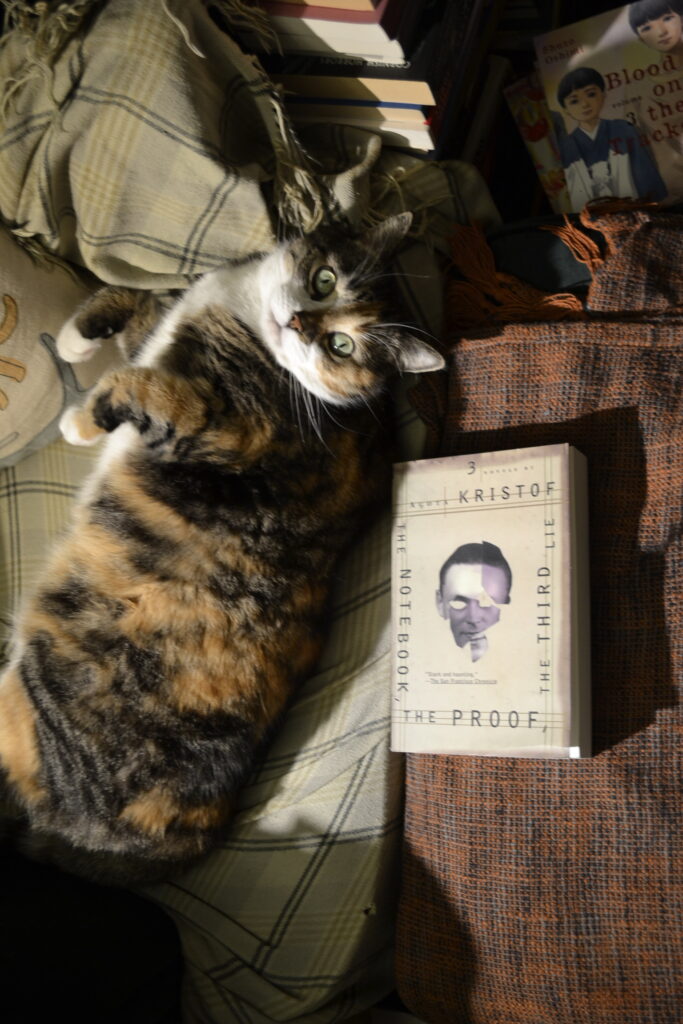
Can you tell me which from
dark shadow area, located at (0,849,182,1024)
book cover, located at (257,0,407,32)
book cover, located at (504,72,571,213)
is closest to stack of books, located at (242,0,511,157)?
book cover, located at (257,0,407,32)

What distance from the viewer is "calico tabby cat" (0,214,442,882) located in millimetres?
1016

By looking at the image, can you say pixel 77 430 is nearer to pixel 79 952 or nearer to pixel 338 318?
pixel 338 318

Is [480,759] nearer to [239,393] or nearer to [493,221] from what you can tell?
[239,393]

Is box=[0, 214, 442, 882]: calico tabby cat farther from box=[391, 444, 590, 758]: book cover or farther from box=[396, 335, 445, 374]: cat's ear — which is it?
box=[391, 444, 590, 758]: book cover

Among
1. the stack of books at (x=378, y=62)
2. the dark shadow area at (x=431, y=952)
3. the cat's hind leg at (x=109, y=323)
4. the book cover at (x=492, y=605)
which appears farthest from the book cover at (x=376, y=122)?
the dark shadow area at (x=431, y=952)

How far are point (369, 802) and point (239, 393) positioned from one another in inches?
24.1

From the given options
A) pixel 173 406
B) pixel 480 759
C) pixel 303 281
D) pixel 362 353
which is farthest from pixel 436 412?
pixel 480 759

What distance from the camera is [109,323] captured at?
3.84 ft

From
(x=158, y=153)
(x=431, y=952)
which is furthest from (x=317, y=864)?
(x=158, y=153)

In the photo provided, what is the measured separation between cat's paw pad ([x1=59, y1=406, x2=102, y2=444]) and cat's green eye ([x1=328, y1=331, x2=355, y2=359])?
354 mm

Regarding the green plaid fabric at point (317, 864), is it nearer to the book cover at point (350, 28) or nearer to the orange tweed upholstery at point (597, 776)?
the orange tweed upholstery at point (597, 776)

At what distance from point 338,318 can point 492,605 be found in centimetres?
45

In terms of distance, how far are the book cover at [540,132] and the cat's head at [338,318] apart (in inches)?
15.5

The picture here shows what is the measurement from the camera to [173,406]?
100cm
